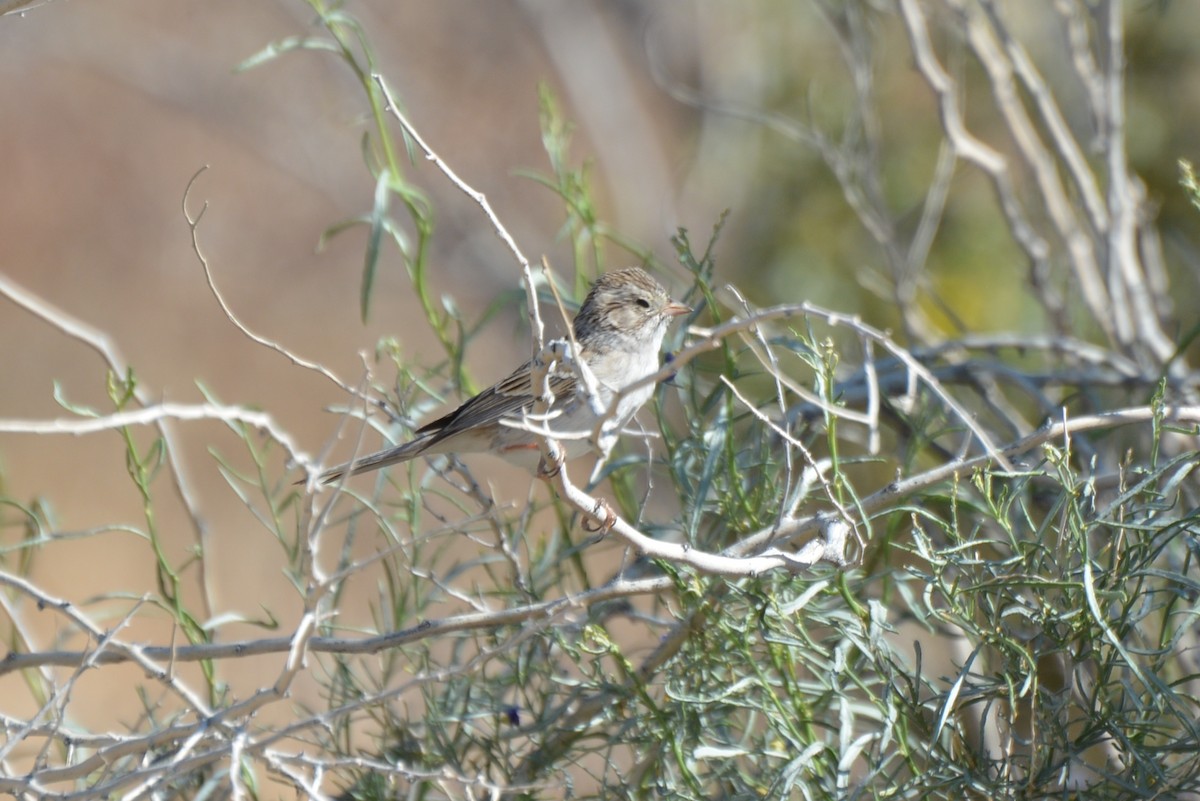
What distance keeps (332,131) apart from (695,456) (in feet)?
30.6

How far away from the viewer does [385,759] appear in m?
2.94

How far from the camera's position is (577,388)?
3.46 meters

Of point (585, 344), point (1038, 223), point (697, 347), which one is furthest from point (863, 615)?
point (1038, 223)

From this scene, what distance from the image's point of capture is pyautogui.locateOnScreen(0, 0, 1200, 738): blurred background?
8102 mm

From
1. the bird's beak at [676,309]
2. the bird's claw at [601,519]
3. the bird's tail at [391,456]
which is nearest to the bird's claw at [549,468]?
the bird's claw at [601,519]

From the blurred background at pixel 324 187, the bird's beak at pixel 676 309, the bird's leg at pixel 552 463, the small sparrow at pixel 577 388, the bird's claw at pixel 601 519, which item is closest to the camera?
the bird's leg at pixel 552 463

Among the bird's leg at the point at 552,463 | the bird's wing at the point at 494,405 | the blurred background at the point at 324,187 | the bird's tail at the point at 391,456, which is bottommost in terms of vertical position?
the bird's leg at the point at 552,463

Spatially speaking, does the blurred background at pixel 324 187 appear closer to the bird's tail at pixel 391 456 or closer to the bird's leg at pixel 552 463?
the bird's tail at pixel 391 456

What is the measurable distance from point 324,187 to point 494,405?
7884mm

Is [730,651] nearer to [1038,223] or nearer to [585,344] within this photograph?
[585,344]

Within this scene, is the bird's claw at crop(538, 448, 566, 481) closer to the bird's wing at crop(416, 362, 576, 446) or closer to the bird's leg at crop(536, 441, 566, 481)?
the bird's leg at crop(536, 441, 566, 481)

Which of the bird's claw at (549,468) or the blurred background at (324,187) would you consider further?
the blurred background at (324,187)

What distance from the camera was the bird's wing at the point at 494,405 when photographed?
3.65m

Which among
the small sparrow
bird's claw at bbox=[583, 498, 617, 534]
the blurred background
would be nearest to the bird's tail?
the small sparrow
